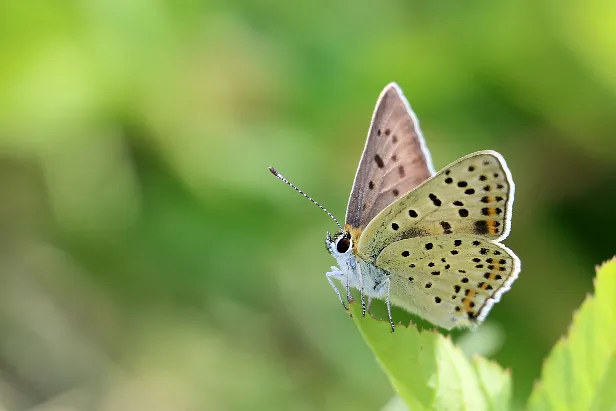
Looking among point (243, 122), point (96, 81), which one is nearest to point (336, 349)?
point (243, 122)

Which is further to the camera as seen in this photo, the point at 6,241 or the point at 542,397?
the point at 6,241

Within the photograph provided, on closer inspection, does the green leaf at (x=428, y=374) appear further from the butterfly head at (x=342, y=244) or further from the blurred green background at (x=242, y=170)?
the blurred green background at (x=242, y=170)

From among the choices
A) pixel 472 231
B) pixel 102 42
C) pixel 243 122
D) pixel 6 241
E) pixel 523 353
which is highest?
pixel 102 42

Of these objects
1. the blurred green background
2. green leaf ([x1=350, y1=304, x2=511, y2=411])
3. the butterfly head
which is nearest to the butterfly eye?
the butterfly head

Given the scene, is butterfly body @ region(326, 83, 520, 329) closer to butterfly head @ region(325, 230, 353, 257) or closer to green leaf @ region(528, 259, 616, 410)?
butterfly head @ region(325, 230, 353, 257)

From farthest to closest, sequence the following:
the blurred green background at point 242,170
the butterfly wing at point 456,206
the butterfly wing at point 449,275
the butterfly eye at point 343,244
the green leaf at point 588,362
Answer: the blurred green background at point 242,170 → the butterfly eye at point 343,244 → the butterfly wing at point 449,275 → the butterfly wing at point 456,206 → the green leaf at point 588,362

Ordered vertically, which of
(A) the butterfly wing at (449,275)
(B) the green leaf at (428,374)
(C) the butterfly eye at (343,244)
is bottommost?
(B) the green leaf at (428,374)

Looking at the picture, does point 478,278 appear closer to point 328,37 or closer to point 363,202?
point 363,202

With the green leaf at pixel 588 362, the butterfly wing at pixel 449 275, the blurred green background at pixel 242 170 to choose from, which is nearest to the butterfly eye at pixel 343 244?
the butterfly wing at pixel 449 275
